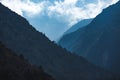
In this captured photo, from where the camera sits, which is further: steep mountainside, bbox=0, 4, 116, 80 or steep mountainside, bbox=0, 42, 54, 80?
steep mountainside, bbox=0, 4, 116, 80

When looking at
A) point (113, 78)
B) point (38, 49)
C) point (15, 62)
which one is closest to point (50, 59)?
point (38, 49)

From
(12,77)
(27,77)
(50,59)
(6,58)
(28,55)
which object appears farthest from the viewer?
(50,59)

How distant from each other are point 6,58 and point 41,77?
9.08 metres

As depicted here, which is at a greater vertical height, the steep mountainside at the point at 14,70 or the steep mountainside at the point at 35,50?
the steep mountainside at the point at 35,50

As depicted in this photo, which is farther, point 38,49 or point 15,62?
point 38,49

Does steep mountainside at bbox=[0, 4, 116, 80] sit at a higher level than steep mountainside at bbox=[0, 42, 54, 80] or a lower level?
higher

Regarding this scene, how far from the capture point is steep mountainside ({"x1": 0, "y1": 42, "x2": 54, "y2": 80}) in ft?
196

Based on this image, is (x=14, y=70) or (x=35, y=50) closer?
(x=14, y=70)

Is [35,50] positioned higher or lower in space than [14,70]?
higher

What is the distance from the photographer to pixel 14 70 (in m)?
63.4

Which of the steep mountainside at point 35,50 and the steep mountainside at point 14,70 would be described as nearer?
the steep mountainside at point 14,70

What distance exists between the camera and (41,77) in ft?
214

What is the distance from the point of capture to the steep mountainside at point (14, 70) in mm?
59750

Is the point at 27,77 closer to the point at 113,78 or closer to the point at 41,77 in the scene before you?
the point at 41,77
